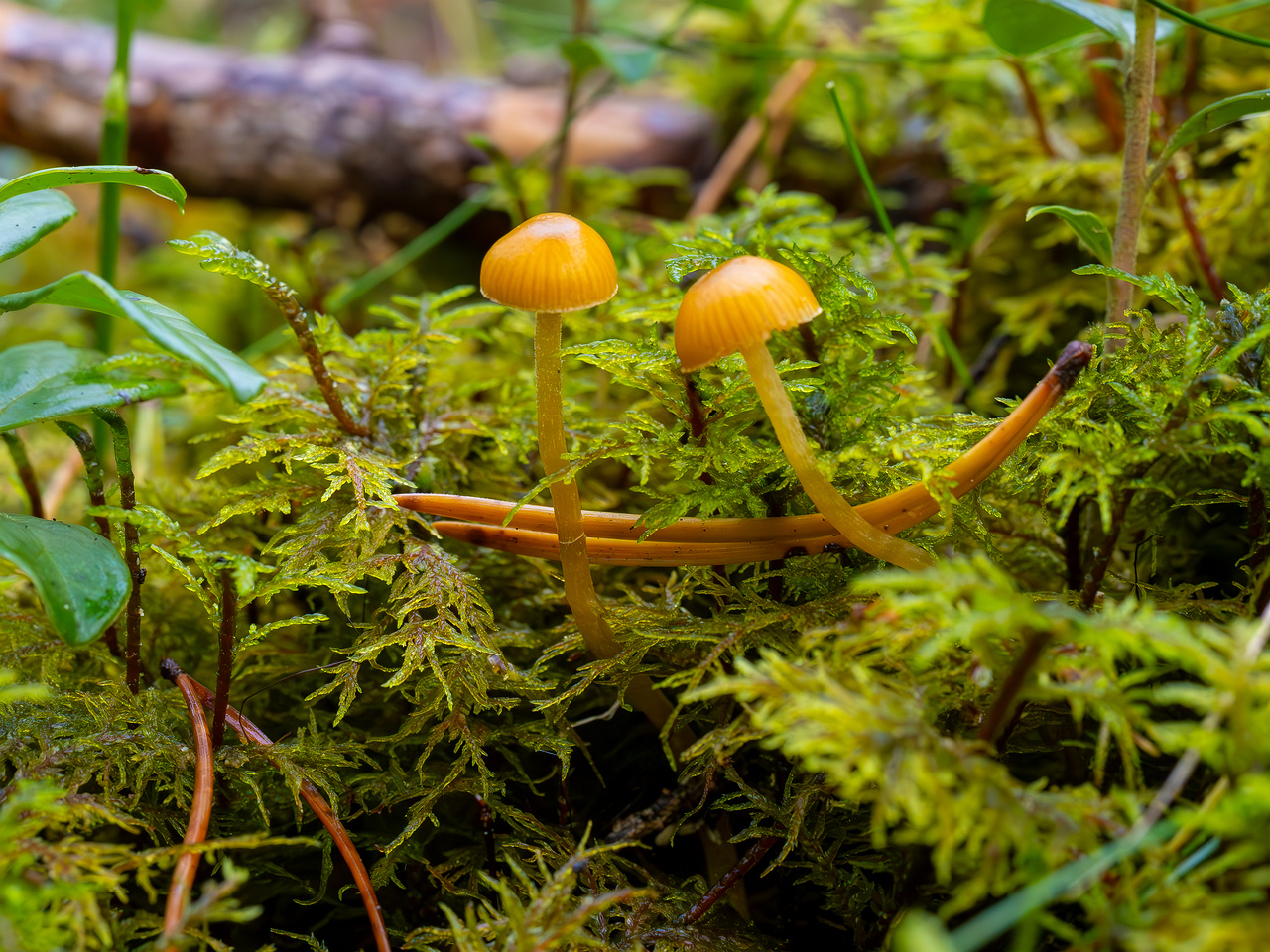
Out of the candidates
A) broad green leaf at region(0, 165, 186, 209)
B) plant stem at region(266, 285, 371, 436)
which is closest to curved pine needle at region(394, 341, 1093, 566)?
plant stem at region(266, 285, 371, 436)

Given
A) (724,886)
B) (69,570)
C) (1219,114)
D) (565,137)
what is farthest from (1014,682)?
(565,137)

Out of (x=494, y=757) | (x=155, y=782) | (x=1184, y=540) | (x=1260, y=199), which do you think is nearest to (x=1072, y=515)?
(x=1184, y=540)

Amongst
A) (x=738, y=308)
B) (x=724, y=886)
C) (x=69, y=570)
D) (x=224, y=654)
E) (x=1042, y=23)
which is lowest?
(x=724, y=886)

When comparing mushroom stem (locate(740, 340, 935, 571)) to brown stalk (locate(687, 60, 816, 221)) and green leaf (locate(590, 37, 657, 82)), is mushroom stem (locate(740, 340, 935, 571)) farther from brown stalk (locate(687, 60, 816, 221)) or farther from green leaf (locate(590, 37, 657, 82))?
brown stalk (locate(687, 60, 816, 221))

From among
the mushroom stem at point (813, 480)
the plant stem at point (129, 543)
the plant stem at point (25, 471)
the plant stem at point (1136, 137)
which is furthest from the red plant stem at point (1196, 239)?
the plant stem at point (25, 471)

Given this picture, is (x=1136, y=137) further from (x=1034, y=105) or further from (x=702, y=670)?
(x=702, y=670)

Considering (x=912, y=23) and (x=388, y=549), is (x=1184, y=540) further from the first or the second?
(x=912, y=23)
